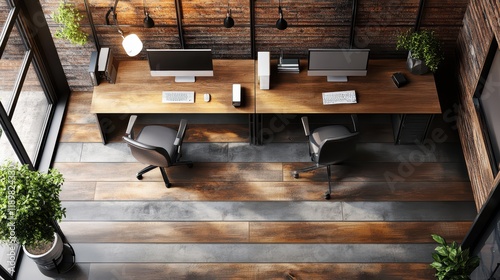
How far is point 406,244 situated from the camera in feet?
18.9

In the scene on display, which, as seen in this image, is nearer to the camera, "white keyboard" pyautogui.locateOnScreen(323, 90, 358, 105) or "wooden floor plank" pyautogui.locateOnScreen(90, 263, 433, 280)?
"wooden floor plank" pyautogui.locateOnScreen(90, 263, 433, 280)

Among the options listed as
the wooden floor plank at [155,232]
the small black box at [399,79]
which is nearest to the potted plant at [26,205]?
the wooden floor plank at [155,232]

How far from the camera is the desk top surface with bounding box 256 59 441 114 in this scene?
600 centimetres

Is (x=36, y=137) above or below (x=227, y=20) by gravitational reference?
below

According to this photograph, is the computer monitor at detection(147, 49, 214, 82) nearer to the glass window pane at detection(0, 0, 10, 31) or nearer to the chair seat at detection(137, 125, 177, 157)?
the chair seat at detection(137, 125, 177, 157)

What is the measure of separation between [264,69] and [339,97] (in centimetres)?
85

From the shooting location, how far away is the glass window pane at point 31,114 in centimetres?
608

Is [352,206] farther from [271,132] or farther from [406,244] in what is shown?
[271,132]

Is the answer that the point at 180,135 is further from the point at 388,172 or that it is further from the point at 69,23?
the point at 388,172

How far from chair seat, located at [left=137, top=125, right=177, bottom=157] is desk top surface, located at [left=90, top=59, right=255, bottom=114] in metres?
0.23

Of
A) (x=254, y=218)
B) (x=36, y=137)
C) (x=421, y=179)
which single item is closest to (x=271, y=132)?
(x=254, y=218)

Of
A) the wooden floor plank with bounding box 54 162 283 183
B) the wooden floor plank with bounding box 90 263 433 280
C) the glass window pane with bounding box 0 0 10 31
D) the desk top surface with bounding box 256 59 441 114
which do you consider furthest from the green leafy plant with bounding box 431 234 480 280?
the glass window pane with bounding box 0 0 10 31

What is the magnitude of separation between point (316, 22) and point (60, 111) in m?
3.20

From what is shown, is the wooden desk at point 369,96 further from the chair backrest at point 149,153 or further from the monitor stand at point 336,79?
the chair backrest at point 149,153
